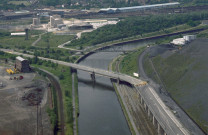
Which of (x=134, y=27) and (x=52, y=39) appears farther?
(x=134, y=27)

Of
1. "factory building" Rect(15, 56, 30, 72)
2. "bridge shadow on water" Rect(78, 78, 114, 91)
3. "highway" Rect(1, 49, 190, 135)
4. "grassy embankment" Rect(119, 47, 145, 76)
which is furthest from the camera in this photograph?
"factory building" Rect(15, 56, 30, 72)

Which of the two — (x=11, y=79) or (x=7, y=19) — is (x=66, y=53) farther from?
(x=7, y=19)

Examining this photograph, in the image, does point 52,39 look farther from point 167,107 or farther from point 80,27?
point 167,107

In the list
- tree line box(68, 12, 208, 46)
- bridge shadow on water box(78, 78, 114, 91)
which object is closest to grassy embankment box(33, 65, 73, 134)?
bridge shadow on water box(78, 78, 114, 91)

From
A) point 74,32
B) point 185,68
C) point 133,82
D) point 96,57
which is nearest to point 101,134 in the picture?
point 133,82

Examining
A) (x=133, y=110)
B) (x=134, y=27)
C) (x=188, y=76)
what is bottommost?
(x=133, y=110)

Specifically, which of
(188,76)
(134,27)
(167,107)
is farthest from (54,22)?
(167,107)

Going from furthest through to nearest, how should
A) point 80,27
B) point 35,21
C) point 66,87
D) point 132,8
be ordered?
point 132,8, point 35,21, point 80,27, point 66,87

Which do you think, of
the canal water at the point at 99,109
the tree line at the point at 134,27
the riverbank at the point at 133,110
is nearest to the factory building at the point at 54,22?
the tree line at the point at 134,27

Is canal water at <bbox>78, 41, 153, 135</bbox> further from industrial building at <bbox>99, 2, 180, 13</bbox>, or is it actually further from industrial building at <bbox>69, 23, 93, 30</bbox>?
industrial building at <bbox>99, 2, 180, 13</bbox>
